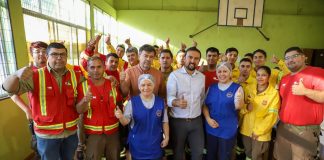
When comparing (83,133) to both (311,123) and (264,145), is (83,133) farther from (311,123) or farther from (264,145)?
(311,123)

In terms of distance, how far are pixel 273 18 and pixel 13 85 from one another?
34.6ft

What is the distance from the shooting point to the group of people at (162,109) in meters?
1.89

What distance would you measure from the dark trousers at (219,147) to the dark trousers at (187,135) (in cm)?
11

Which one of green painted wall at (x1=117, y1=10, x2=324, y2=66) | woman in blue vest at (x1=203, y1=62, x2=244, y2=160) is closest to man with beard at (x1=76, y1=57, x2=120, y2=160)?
woman in blue vest at (x1=203, y1=62, x2=244, y2=160)

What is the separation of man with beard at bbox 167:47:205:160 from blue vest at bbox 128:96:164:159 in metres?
0.26

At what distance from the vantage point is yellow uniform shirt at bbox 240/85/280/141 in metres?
2.32

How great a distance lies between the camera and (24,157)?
2898 mm

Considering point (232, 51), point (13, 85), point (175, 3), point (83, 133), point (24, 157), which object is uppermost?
point (175, 3)

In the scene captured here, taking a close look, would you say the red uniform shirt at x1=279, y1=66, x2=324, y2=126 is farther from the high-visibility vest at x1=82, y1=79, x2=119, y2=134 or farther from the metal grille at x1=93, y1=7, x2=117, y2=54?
the metal grille at x1=93, y1=7, x2=117, y2=54

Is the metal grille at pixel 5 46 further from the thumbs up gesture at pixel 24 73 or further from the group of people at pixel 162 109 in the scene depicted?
the thumbs up gesture at pixel 24 73

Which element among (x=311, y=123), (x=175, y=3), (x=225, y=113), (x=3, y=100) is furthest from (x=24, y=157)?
(x=175, y=3)

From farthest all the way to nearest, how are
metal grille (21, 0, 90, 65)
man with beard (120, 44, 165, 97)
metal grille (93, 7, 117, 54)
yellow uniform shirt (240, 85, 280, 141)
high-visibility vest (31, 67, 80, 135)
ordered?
1. metal grille (93, 7, 117, 54)
2. metal grille (21, 0, 90, 65)
3. man with beard (120, 44, 165, 97)
4. yellow uniform shirt (240, 85, 280, 141)
5. high-visibility vest (31, 67, 80, 135)

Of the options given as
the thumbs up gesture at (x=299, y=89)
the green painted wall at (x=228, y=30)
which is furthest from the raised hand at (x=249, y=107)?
the green painted wall at (x=228, y=30)

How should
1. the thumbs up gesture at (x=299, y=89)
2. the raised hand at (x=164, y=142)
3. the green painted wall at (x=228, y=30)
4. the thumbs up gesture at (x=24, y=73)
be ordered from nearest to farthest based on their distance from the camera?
the thumbs up gesture at (x=24, y=73) < the thumbs up gesture at (x=299, y=89) < the raised hand at (x=164, y=142) < the green painted wall at (x=228, y=30)
